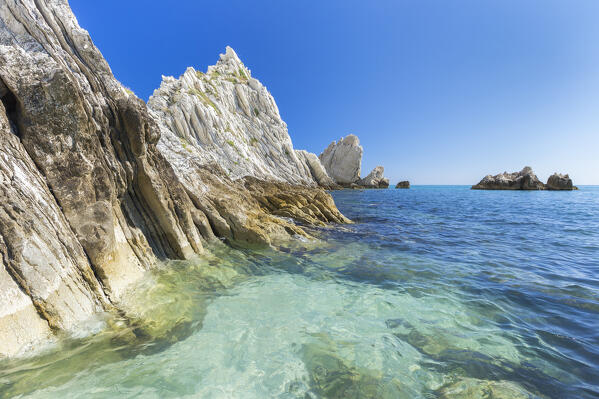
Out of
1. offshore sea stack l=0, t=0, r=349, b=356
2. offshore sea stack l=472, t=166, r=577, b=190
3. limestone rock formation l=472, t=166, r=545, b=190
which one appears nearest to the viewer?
offshore sea stack l=0, t=0, r=349, b=356

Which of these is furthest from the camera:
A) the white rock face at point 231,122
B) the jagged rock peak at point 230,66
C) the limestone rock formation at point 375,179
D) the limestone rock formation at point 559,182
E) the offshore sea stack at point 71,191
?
the limestone rock formation at point 375,179

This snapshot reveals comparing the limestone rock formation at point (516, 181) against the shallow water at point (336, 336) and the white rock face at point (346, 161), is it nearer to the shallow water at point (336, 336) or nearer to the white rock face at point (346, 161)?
the white rock face at point (346, 161)

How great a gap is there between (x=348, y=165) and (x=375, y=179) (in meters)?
14.8

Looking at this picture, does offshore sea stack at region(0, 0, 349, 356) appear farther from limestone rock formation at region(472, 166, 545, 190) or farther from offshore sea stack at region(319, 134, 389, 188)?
limestone rock formation at region(472, 166, 545, 190)

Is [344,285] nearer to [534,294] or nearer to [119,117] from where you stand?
[534,294]

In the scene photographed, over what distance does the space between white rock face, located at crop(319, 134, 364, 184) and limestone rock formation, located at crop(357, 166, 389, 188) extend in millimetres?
4145

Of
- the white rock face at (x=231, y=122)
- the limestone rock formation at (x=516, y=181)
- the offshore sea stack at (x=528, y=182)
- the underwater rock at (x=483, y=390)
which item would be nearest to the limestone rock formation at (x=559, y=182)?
the offshore sea stack at (x=528, y=182)

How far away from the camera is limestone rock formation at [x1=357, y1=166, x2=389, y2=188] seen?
10237 cm

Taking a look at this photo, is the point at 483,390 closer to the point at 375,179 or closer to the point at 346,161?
the point at 346,161

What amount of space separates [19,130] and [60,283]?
388 cm

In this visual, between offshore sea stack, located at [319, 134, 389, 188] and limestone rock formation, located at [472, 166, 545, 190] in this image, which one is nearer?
limestone rock formation, located at [472, 166, 545, 190]

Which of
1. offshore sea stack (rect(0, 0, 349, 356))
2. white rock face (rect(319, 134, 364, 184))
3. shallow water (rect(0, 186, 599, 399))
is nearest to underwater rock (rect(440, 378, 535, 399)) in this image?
shallow water (rect(0, 186, 599, 399))

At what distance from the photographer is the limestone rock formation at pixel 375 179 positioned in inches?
4030

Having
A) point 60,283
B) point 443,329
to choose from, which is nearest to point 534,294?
point 443,329
